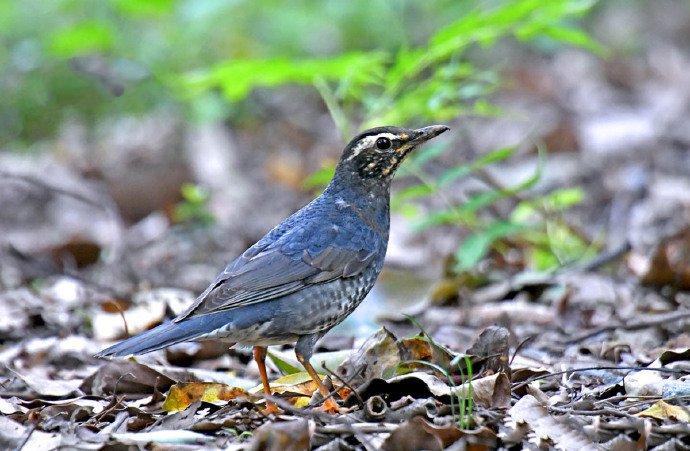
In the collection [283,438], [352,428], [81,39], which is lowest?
[352,428]

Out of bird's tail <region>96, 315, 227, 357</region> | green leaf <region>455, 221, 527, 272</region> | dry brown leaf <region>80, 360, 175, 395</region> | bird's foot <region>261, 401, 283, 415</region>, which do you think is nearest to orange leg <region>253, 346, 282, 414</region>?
bird's foot <region>261, 401, 283, 415</region>

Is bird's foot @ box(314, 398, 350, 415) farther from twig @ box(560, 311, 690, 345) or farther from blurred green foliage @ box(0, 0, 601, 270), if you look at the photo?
blurred green foliage @ box(0, 0, 601, 270)

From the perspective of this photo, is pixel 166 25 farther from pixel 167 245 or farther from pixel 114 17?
pixel 167 245

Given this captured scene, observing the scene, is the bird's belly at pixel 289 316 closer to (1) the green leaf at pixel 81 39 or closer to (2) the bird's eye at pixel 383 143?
(2) the bird's eye at pixel 383 143

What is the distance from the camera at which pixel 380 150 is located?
19.9 ft

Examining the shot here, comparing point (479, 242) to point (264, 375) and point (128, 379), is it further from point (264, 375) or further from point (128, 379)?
point (128, 379)

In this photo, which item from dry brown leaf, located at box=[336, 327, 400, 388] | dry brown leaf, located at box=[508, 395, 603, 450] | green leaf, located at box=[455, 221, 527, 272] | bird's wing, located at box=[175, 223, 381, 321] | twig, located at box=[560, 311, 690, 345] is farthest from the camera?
green leaf, located at box=[455, 221, 527, 272]

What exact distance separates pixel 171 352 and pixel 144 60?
7474 millimetres

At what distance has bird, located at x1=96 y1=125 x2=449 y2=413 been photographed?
16.8 ft

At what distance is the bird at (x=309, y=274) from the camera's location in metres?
5.13

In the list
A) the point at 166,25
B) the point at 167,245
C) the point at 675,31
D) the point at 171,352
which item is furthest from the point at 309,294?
the point at 675,31

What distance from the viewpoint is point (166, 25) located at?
13.7 meters

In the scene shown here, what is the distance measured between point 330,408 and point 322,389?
288 mm

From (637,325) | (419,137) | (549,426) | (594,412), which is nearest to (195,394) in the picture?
(549,426)
